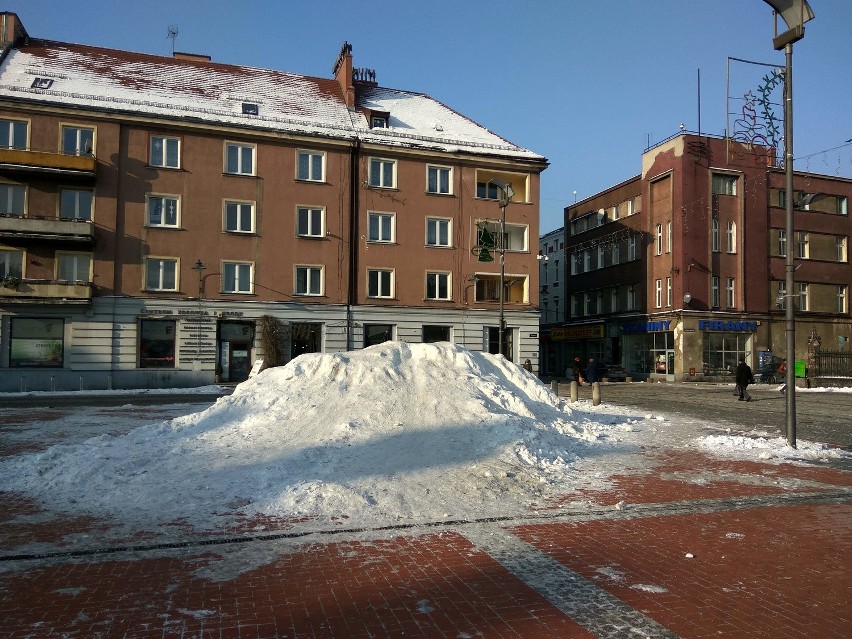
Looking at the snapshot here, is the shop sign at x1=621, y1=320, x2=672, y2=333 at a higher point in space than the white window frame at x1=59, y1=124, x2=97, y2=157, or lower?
lower

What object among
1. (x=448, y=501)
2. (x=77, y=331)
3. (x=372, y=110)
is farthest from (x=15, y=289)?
(x=448, y=501)

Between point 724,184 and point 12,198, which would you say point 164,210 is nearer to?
point 12,198

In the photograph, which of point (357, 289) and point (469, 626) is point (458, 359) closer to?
point (469, 626)

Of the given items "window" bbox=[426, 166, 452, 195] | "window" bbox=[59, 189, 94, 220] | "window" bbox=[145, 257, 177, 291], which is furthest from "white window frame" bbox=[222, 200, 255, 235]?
"window" bbox=[426, 166, 452, 195]

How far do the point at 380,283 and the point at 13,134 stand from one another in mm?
19020

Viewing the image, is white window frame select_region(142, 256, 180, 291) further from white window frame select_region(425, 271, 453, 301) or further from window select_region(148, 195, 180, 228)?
white window frame select_region(425, 271, 453, 301)

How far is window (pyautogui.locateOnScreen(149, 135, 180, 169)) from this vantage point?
104 feet

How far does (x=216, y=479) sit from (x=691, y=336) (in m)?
39.0

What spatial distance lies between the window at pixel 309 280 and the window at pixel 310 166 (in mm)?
4878

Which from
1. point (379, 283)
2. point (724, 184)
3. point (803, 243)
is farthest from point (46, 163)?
point (803, 243)

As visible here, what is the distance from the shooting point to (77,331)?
29.9 meters

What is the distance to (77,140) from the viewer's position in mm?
30156

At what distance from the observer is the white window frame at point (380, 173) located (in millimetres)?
35250

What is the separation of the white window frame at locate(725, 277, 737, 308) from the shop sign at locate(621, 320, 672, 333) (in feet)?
15.2
